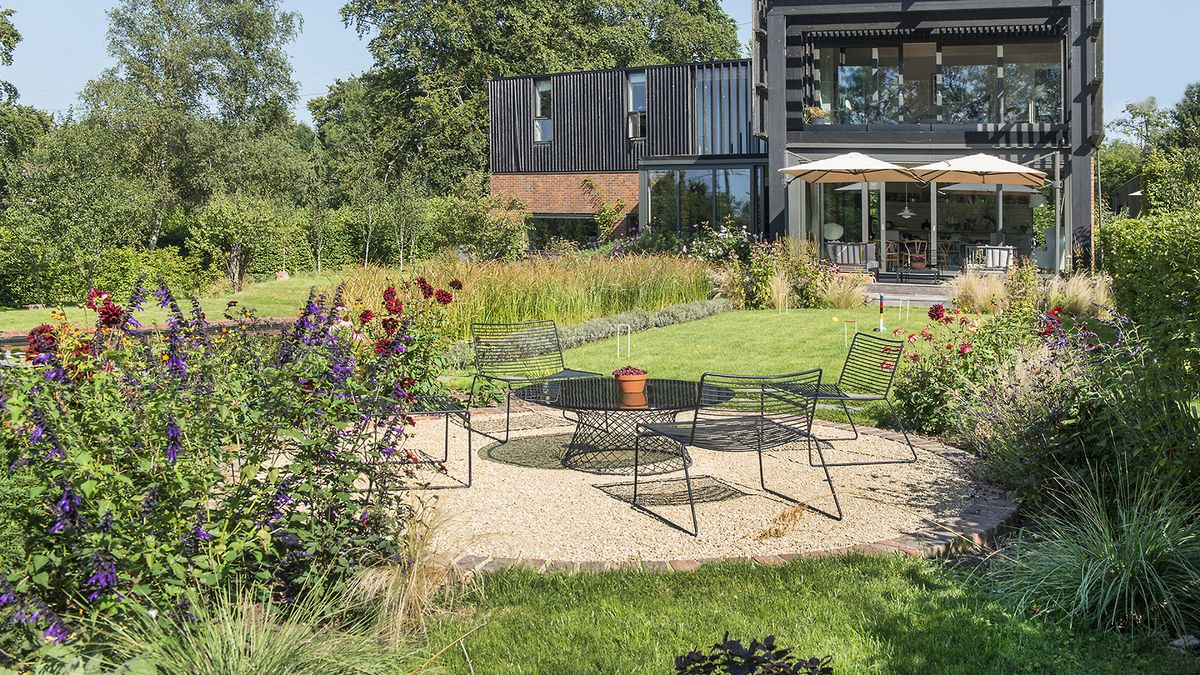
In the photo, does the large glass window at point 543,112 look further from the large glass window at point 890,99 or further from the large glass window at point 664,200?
the large glass window at point 890,99

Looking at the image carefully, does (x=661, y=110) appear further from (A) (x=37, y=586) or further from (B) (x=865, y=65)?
(A) (x=37, y=586)

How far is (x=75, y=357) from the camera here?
176 inches

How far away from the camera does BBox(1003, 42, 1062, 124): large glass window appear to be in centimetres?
2239

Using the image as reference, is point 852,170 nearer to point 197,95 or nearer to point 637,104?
point 637,104

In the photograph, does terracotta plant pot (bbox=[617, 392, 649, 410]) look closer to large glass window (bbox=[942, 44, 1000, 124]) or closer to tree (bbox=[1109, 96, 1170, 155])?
large glass window (bbox=[942, 44, 1000, 124])

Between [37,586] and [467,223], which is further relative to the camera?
[467,223]

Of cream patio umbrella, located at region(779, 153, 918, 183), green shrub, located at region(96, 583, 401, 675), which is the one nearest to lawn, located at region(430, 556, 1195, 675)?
green shrub, located at region(96, 583, 401, 675)

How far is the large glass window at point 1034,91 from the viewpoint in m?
22.4

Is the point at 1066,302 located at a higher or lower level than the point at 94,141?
lower

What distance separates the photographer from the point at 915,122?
920 inches

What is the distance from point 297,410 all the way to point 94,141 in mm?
31177

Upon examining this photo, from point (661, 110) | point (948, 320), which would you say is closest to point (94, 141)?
point (661, 110)

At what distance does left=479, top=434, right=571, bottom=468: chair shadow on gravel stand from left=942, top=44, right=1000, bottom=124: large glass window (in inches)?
691

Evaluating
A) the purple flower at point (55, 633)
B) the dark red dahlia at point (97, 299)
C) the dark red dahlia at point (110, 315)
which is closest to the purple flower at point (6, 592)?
the purple flower at point (55, 633)
